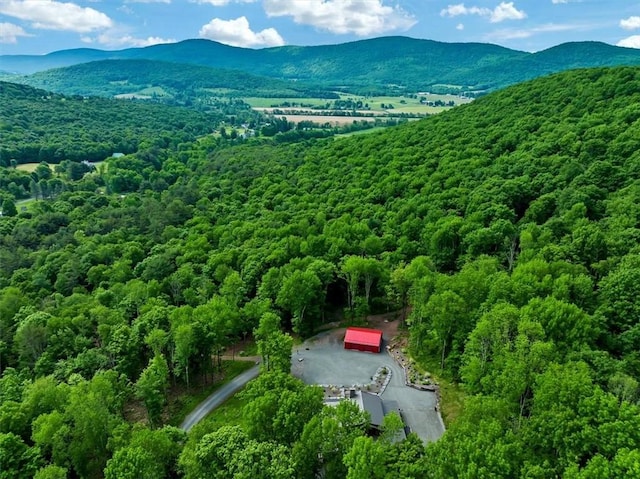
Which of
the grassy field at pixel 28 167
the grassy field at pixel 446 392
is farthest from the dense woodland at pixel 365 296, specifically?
the grassy field at pixel 28 167

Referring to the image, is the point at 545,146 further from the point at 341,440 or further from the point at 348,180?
the point at 341,440

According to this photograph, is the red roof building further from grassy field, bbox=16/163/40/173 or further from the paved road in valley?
grassy field, bbox=16/163/40/173

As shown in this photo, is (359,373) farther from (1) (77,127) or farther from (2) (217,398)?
(1) (77,127)

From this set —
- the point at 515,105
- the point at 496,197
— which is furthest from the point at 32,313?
the point at 515,105

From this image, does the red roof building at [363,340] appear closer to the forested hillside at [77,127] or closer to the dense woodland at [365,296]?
the dense woodland at [365,296]

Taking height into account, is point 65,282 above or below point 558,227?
below

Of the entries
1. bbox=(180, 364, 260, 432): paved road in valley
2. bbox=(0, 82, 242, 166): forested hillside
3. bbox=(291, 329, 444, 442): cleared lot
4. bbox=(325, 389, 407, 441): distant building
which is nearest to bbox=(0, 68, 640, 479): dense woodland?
bbox=(180, 364, 260, 432): paved road in valley

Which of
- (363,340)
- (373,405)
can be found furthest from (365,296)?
(373,405)
